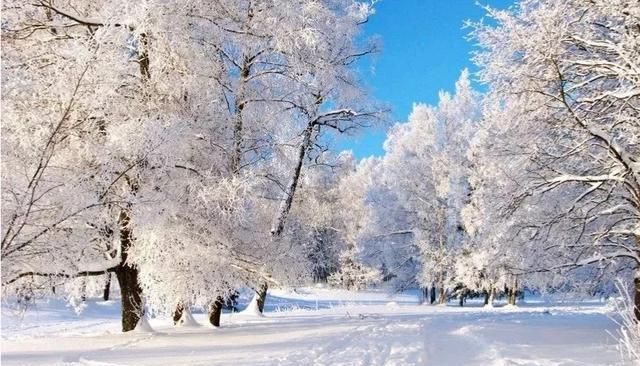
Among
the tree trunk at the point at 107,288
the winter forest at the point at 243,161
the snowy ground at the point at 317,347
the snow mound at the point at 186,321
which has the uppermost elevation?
the winter forest at the point at 243,161

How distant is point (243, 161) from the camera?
12859mm

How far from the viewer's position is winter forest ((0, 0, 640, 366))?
6.79 meters

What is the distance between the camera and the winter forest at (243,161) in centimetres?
679

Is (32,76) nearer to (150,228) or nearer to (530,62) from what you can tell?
(150,228)

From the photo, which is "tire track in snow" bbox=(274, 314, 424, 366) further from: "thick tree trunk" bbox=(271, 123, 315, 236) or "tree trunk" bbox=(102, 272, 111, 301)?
"tree trunk" bbox=(102, 272, 111, 301)

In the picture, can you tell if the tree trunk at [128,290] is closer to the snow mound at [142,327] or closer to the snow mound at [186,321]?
the snow mound at [142,327]

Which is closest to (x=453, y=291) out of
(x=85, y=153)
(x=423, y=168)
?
(x=423, y=168)

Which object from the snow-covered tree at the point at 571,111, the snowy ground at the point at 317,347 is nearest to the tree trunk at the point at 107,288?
the snowy ground at the point at 317,347

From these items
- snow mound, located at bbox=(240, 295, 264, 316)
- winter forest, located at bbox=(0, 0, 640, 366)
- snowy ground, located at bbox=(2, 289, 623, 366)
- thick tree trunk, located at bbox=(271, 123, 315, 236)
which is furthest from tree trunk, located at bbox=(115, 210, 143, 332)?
snow mound, located at bbox=(240, 295, 264, 316)

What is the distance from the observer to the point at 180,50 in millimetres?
10508

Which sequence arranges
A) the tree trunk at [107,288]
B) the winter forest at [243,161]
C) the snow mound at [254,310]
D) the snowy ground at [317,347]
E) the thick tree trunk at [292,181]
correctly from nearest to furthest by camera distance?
the winter forest at [243,161] < the snowy ground at [317,347] < the tree trunk at [107,288] < the thick tree trunk at [292,181] < the snow mound at [254,310]

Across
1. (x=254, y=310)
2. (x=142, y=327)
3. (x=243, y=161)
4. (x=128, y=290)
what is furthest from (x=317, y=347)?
(x=254, y=310)

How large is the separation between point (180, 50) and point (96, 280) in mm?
4888

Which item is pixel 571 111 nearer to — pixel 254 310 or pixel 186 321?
pixel 186 321
